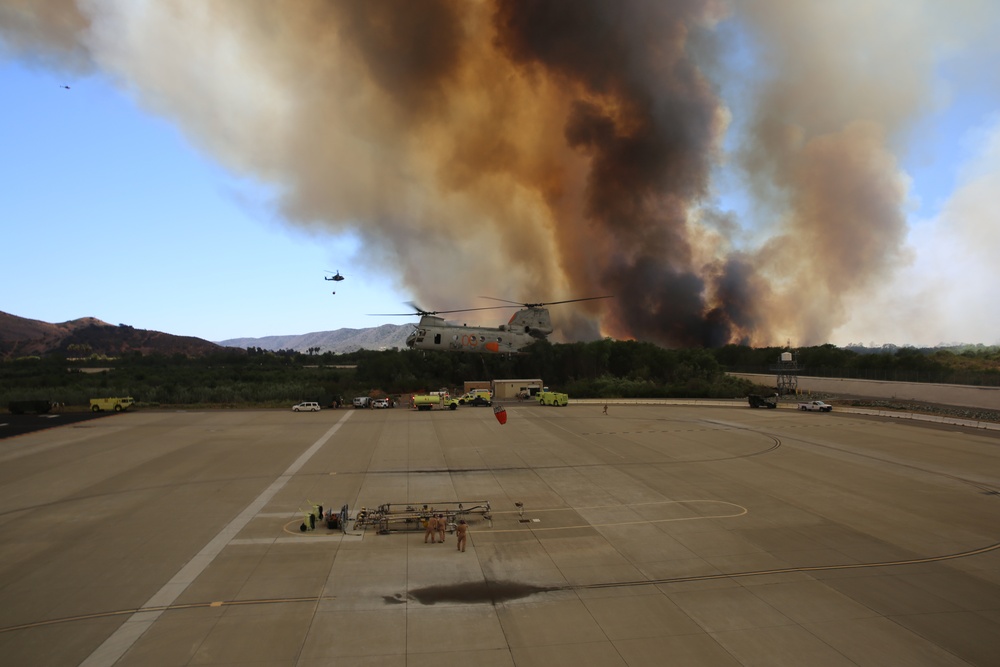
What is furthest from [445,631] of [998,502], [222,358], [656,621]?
[222,358]

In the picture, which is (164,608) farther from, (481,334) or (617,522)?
(481,334)

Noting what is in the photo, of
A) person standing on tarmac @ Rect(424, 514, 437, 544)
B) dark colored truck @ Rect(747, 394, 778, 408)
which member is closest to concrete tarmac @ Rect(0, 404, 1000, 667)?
person standing on tarmac @ Rect(424, 514, 437, 544)

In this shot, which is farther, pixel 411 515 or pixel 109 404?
pixel 109 404

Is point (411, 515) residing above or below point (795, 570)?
above

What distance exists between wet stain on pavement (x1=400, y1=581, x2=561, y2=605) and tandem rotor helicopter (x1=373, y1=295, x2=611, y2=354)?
3867cm

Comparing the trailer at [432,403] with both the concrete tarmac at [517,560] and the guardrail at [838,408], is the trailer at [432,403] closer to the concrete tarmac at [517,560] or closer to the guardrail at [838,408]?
the guardrail at [838,408]

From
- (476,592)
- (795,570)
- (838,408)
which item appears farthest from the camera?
(838,408)

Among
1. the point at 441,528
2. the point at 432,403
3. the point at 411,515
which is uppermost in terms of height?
the point at 432,403

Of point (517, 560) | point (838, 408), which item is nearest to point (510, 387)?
point (838, 408)

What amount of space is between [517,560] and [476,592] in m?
2.39

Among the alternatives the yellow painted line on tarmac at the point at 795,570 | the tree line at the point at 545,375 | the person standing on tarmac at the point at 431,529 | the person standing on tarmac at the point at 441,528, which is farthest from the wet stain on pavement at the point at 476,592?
the tree line at the point at 545,375

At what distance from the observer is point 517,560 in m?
16.8

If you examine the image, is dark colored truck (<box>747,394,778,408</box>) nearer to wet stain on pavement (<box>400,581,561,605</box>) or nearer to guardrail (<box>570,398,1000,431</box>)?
guardrail (<box>570,398,1000,431</box>)

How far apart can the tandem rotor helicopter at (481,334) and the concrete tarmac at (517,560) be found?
67.2ft
